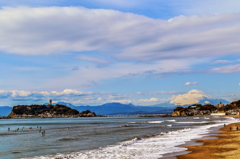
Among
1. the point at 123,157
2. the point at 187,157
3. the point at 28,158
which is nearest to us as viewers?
the point at 187,157

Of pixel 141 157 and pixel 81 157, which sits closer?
pixel 141 157

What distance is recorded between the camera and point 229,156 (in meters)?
21.8

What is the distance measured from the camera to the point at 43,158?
26344 mm

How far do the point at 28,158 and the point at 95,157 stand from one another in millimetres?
7808

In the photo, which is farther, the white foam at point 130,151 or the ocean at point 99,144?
the ocean at point 99,144

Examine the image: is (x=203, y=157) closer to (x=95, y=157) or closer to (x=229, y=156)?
(x=229, y=156)

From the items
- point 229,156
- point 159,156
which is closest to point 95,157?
point 159,156

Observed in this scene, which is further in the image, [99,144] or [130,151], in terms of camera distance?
[99,144]

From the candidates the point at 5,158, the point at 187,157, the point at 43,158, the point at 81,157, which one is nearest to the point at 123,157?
the point at 81,157

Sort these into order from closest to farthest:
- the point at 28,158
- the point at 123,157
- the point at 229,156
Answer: the point at 229,156 → the point at 123,157 → the point at 28,158

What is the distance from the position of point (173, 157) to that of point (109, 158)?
21.6ft

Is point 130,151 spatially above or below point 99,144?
above

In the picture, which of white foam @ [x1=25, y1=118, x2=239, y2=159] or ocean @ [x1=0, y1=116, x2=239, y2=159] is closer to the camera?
white foam @ [x1=25, y1=118, x2=239, y2=159]

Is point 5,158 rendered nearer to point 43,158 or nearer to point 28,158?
point 28,158
